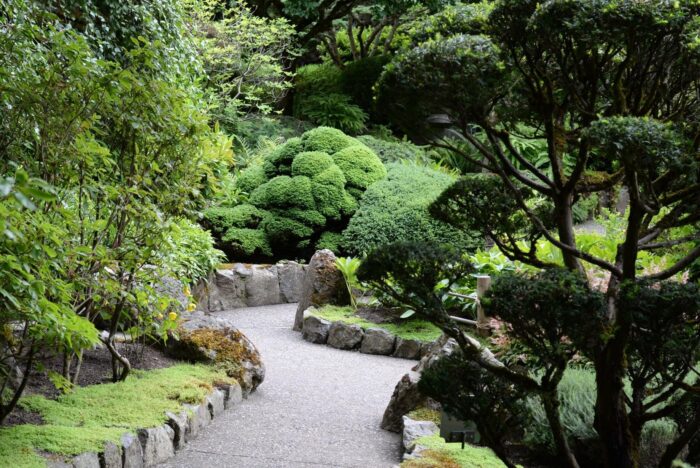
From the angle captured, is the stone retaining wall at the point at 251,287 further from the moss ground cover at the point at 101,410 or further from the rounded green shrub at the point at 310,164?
the moss ground cover at the point at 101,410

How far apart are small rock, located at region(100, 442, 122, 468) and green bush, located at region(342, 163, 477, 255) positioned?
643 centimetres

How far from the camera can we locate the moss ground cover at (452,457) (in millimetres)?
4254

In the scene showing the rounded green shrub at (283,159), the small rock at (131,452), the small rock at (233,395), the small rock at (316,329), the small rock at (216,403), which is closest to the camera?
the small rock at (131,452)

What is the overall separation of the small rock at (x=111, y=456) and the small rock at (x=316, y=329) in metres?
4.43

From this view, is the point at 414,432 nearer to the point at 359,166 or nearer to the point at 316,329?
the point at 316,329

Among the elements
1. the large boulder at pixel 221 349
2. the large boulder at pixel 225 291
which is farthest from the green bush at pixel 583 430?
the large boulder at pixel 225 291

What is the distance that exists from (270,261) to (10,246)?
857 centimetres

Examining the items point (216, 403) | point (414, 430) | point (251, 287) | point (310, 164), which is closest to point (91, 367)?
point (216, 403)

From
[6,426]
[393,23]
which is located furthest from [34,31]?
[393,23]

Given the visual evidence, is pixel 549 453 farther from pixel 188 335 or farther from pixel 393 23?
pixel 393 23

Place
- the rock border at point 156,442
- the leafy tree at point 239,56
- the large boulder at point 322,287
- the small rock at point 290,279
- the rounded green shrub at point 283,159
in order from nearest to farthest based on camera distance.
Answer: the rock border at point 156,442
the large boulder at point 322,287
the small rock at point 290,279
the rounded green shrub at point 283,159
the leafy tree at point 239,56

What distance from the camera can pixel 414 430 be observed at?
5.00 meters

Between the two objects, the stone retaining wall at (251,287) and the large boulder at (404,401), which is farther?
the stone retaining wall at (251,287)

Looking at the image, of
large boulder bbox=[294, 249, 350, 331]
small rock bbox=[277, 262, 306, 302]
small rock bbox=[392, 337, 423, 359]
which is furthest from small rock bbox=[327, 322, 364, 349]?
small rock bbox=[277, 262, 306, 302]
